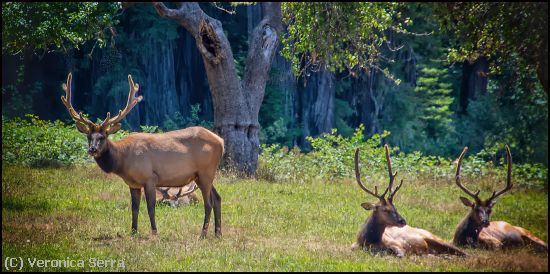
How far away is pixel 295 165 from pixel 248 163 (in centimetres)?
153

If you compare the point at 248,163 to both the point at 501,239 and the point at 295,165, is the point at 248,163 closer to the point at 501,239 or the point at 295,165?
the point at 295,165

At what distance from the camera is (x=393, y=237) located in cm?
1174

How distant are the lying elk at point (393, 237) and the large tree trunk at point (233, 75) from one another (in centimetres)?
879

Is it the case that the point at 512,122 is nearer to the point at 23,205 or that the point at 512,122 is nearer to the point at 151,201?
the point at 23,205

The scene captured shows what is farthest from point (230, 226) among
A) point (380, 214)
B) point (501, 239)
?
point (501, 239)

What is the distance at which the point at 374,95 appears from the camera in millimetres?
36938

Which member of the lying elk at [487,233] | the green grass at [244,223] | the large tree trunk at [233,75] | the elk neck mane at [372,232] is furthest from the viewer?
the large tree trunk at [233,75]

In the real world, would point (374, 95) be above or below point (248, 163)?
above

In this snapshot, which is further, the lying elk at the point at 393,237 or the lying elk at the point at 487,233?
the lying elk at the point at 487,233

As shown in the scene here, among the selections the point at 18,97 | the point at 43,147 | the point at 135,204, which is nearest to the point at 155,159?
the point at 135,204

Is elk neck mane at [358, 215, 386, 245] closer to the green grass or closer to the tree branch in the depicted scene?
the green grass

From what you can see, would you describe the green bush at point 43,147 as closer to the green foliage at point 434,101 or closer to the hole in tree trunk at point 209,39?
the hole in tree trunk at point 209,39

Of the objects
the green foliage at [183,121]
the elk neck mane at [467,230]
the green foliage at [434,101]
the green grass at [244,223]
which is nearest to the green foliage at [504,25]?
the elk neck mane at [467,230]

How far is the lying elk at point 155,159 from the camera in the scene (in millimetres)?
12922
